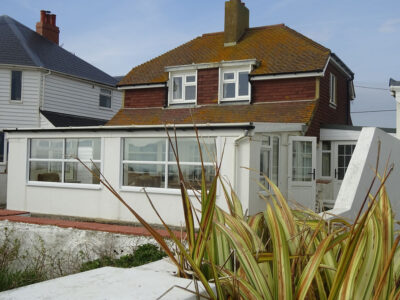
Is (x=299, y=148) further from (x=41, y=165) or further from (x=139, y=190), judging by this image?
(x=41, y=165)

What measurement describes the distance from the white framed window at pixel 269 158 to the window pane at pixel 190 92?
7.07m

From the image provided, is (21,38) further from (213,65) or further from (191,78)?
(213,65)

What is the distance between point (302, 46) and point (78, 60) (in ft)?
44.1

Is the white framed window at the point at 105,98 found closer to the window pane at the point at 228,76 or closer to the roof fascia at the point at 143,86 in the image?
the roof fascia at the point at 143,86

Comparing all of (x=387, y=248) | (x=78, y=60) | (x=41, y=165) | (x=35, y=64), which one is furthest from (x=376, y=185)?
(x=78, y=60)

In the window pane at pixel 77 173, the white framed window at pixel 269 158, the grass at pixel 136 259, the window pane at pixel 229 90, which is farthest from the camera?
the window pane at pixel 229 90

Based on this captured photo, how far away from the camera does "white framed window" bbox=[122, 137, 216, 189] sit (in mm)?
10875

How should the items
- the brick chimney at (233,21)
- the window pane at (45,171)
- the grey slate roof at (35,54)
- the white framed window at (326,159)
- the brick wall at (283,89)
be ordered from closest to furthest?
the window pane at (45,171)
the white framed window at (326,159)
the brick wall at (283,89)
the brick chimney at (233,21)
the grey slate roof at (35,54)

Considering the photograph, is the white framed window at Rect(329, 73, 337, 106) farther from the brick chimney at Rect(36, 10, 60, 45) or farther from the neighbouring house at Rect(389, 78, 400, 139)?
the brick chimney at Rect(36, 10, 60, 45)

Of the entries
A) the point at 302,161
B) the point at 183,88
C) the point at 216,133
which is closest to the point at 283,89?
the point at 183,88

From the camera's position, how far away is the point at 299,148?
43.2 ft

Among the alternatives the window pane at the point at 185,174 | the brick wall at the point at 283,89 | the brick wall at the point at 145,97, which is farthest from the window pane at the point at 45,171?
the brick wall at the point at 283,89

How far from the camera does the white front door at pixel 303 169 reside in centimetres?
1297

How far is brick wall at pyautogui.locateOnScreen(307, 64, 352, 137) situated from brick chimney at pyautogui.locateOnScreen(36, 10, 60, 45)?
16451 millimetres
